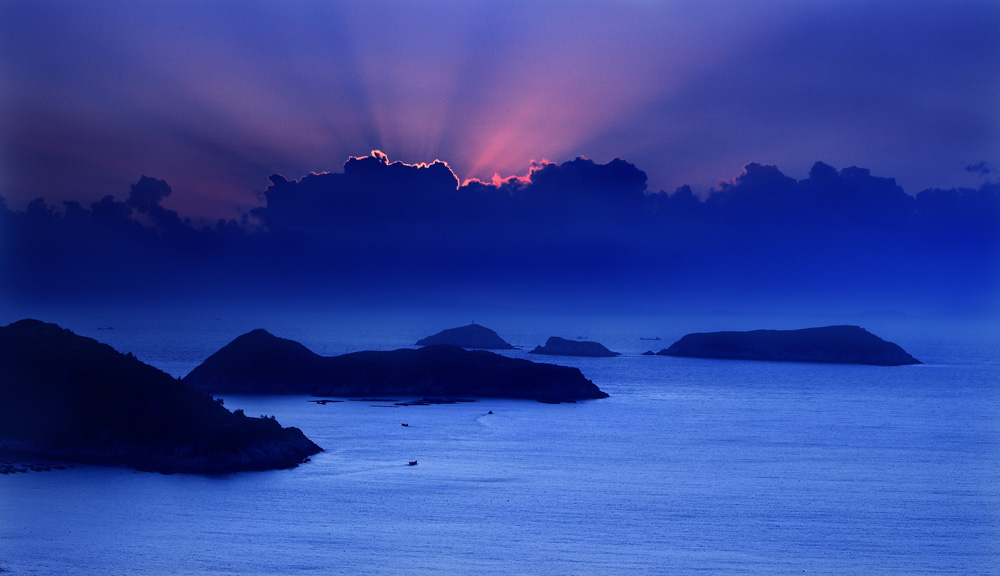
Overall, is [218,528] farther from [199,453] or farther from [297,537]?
[199,453]

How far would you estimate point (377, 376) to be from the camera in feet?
447

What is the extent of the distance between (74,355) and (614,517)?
55673 millimetres

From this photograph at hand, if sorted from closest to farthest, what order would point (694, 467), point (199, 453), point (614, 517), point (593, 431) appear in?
point (614, 517) < point (199, 453) < point (694, 467) < point (593, 431)

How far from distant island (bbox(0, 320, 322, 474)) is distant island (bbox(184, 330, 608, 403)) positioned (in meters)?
55.4

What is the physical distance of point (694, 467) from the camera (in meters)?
76.6

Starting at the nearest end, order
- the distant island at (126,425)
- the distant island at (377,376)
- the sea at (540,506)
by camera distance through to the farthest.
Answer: the sea at (540,506) < the distant island at (126,425) < the distant island at (377,376)

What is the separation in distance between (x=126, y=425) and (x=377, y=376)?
2617 inches

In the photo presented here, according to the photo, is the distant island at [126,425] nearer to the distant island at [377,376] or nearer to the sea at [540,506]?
the sea at [540,506]

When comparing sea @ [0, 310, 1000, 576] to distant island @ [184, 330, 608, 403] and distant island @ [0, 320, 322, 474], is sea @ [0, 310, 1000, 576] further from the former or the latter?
distant island @ [184, 330, 608, 403]

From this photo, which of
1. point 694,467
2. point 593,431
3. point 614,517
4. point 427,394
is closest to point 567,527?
point 614,517

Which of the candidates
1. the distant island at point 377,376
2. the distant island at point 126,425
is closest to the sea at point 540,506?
the distant island at point 126,425

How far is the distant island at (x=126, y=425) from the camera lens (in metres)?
67.9

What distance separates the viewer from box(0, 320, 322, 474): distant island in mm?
67938

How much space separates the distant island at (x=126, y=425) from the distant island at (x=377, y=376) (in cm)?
5541
